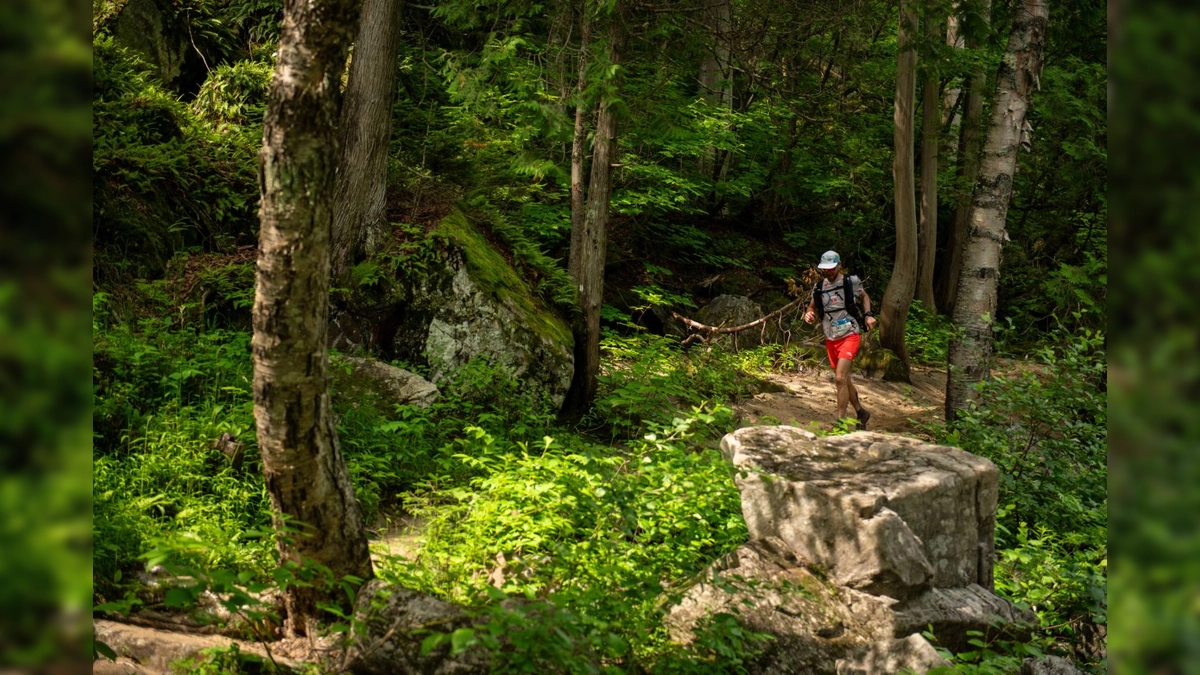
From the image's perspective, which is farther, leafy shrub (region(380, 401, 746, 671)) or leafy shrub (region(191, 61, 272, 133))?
leafy shrub (region(191, 61, 272, 133))

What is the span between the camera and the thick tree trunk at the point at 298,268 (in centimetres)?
335

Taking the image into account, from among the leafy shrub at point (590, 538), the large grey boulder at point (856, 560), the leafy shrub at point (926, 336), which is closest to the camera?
the leafy shrub at point (590, 538)

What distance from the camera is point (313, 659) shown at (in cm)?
373

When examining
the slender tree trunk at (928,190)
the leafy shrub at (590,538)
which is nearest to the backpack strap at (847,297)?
the leafy shrub at (590,538)

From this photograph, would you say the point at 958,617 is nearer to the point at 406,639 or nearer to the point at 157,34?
the point at 406,639

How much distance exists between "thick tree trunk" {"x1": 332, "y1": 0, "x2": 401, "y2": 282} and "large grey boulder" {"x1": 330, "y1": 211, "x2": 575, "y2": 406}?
23.6 inches

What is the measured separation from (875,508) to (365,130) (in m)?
6.25

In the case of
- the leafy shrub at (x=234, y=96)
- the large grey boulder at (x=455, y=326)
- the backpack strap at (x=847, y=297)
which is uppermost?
the leafy shrub at (x=234, y=96)

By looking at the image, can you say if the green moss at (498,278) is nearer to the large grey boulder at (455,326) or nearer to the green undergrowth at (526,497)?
the large grey boulder at (455,326)

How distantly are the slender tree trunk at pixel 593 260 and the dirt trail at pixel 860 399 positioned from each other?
1897mm

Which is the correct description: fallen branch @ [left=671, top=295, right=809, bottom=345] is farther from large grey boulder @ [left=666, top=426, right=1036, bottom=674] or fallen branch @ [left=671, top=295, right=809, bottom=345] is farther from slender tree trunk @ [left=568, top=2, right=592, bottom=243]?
large grey boulder @ [left=666, top=426, right=1036, bottom=674]

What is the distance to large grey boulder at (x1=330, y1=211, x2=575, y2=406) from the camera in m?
8.35

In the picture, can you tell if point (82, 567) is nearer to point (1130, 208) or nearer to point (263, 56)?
point (1130, 208)

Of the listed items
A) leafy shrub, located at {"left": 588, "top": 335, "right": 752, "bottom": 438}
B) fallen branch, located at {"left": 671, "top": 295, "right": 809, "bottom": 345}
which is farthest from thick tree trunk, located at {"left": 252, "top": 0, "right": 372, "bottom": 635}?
fallen branch, located at {"left": 671, "top": 295, "right": 809, "bottom": 345}
